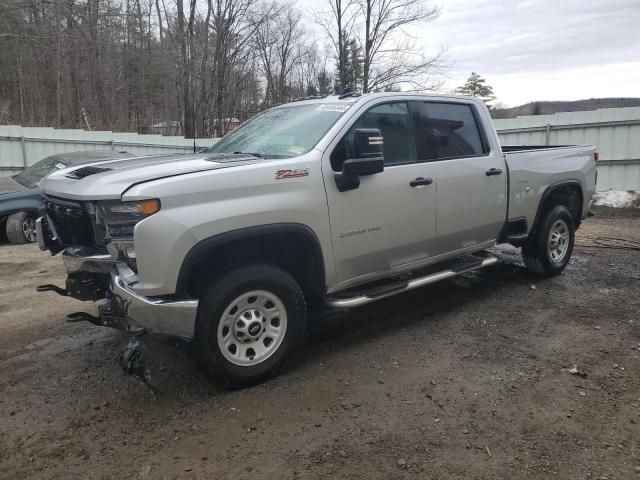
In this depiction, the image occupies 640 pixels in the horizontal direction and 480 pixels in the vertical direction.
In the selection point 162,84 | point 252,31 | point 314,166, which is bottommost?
point 314,166

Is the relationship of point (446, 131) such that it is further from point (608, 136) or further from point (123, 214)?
point (608, 136)

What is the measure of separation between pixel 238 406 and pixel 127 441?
2.28 feet

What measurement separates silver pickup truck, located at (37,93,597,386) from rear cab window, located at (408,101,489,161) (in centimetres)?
2

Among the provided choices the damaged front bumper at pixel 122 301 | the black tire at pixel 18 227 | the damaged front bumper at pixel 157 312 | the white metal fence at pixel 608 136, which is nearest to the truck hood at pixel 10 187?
the black tire at pixel 18 227

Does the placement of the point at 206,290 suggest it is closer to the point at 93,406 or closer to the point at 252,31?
the point at 93,406

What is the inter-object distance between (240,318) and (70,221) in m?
1.44

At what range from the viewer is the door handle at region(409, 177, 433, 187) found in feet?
13.8

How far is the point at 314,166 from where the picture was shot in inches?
142

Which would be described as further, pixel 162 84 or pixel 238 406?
pixel 162 84

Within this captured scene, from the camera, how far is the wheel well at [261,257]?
10.2ft

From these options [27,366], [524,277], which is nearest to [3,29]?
[27,366]

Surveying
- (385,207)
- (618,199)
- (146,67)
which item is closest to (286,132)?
(385,207)

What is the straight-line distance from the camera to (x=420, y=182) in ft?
13.9

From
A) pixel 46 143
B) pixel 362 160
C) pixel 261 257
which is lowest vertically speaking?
pixel 261 257
